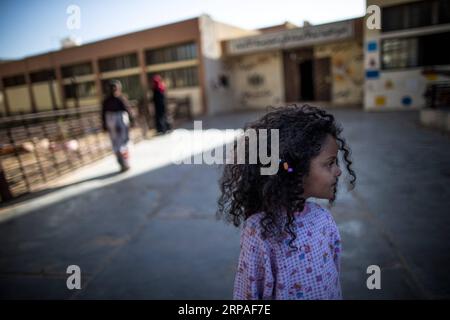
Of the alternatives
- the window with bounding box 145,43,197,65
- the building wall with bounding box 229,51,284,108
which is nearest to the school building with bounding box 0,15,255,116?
the window with bounding box 145,43,197,65

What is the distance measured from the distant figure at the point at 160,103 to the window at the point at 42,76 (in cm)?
1571

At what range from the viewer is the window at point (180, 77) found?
53.9ft

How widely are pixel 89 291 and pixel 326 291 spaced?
1.79 m

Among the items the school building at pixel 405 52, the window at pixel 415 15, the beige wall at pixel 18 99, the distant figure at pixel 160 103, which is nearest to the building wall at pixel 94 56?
the beige wall at pixel 18 99

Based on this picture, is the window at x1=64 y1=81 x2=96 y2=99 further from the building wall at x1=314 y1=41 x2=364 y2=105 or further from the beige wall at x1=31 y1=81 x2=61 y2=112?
the building wall at x1=314 y1=41 x2=364 y2=105

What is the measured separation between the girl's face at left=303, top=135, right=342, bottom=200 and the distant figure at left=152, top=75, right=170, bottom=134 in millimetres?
8716

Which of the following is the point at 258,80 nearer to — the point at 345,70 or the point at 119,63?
the point at 345,70

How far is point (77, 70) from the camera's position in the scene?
20.8 m

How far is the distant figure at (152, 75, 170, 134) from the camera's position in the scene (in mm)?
9305

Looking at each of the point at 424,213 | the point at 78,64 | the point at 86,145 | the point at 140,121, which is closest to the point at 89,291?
the point at 424,213

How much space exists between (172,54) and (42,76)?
40.5 feet

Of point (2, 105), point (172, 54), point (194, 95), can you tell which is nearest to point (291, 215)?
→ point (194, 95)

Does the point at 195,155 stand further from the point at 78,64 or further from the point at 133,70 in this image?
the point at 78,64
